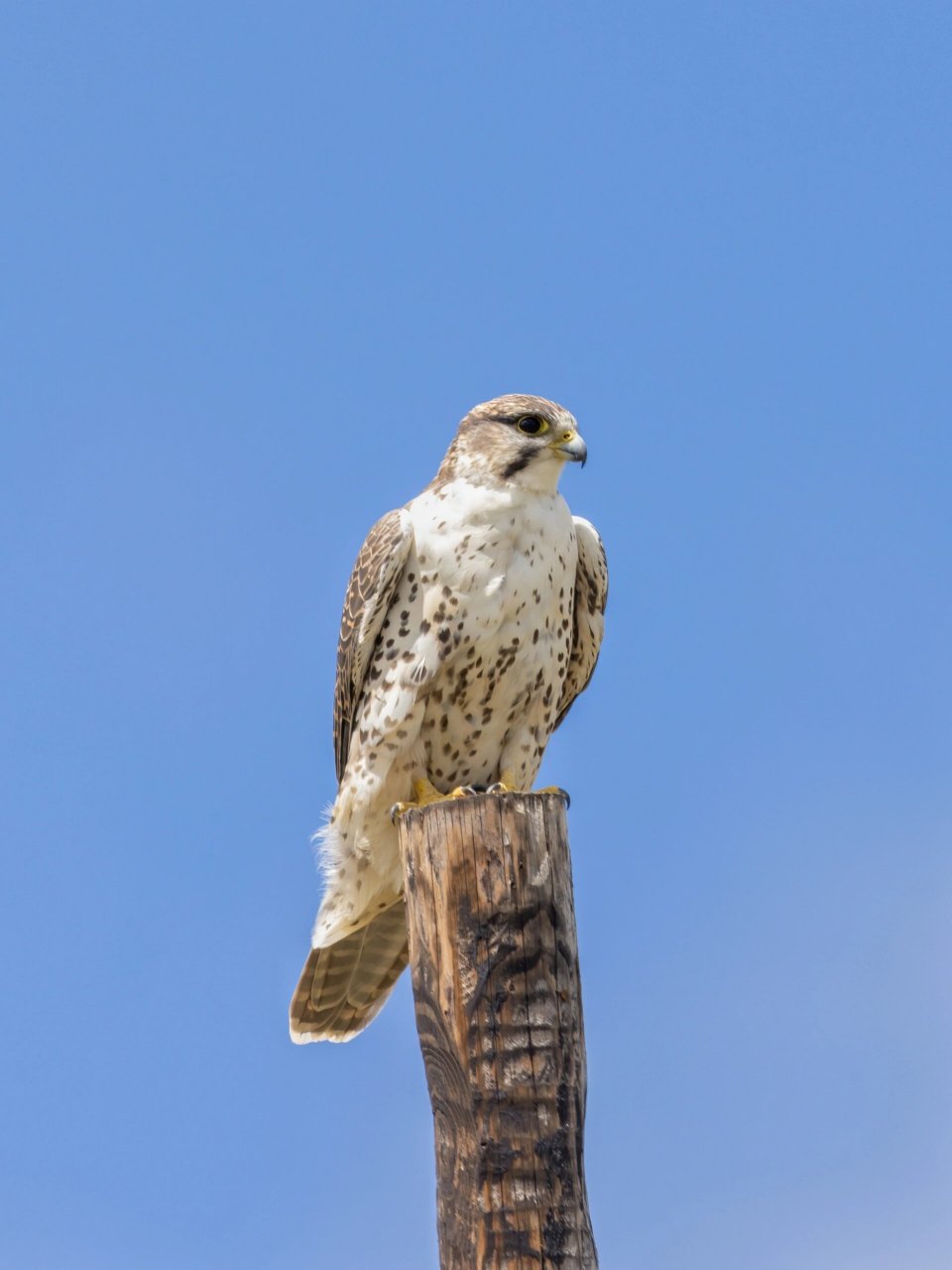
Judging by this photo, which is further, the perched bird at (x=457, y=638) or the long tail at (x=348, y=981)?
the long tail at (x=348, y=981)

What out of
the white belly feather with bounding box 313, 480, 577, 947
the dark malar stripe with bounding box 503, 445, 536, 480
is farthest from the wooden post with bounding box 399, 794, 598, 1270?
the dark malar stripe with bounding box 503, 445, 536, 480

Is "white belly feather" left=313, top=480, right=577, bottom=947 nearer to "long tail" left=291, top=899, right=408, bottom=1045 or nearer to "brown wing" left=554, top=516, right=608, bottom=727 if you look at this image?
"brown wing" left=554, top=516, right=608, bottom=727

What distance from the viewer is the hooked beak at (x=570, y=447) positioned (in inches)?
211

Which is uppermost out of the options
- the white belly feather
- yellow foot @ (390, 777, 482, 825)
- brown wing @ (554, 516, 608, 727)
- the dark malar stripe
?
the dark malar stripe

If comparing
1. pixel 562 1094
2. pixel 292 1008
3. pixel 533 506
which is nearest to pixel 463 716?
pixel 533 506

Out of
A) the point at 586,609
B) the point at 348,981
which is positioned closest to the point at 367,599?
the point at 586,609

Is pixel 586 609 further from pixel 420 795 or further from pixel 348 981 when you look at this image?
pixel 348 981

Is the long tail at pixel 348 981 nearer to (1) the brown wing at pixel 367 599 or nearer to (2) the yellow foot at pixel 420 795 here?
(2) the yellow foot at pixel 420 795

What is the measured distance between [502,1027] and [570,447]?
207 cm

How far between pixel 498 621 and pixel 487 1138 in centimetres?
178

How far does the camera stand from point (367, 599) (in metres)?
5.33

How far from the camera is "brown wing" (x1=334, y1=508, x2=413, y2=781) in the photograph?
530cm

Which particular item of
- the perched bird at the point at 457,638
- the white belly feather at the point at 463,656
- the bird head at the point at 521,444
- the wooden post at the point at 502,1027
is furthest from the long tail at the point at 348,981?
the wooden post at the point at 502,1027

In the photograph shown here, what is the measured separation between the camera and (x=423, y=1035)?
4.10m
